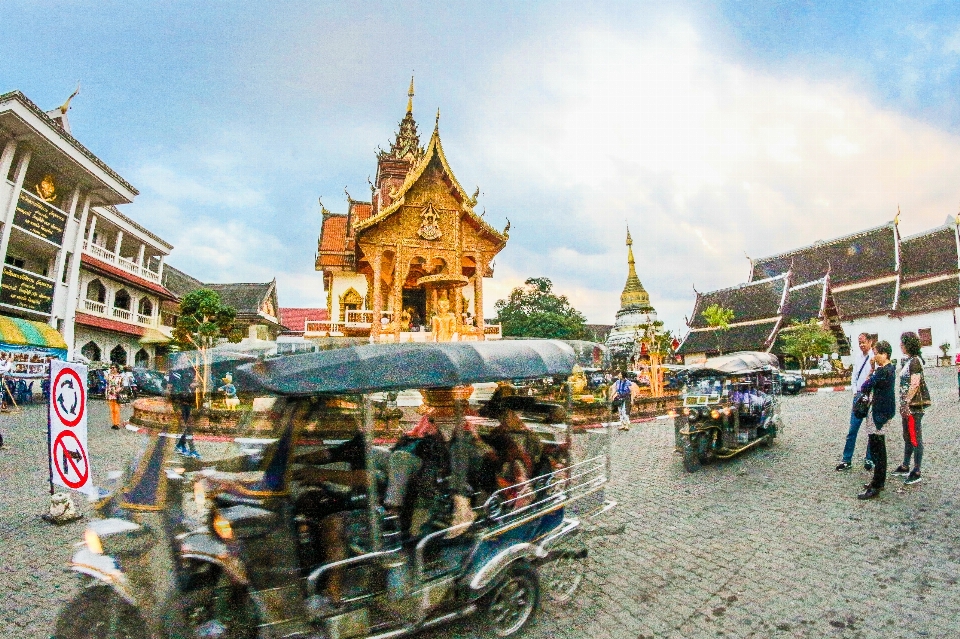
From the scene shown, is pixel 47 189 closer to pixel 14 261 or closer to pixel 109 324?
pixel 14 261

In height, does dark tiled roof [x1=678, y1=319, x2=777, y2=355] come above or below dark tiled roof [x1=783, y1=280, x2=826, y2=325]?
below

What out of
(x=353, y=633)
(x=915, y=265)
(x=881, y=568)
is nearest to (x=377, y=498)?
(x=353, y=633)

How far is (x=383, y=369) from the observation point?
8.60ft

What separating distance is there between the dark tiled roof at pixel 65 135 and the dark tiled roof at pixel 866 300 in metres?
44.4

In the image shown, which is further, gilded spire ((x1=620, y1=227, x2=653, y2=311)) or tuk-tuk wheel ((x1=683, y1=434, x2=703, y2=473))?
gilded spire ((x1=620, y1=227, x2=653, y2=311))

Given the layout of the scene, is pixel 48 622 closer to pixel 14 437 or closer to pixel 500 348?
pixel 500 348

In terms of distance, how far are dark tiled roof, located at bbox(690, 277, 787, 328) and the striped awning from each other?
41.4 metres

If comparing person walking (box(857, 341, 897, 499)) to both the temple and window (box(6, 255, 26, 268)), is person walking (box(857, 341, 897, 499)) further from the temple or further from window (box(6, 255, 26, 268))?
the temple

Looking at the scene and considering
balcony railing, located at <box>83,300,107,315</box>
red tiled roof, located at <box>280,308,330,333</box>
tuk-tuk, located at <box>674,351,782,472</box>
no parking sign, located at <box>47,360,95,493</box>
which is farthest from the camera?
red tiled roof, located at <box>280,308,330,333</box>

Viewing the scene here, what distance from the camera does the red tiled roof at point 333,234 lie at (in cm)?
3041

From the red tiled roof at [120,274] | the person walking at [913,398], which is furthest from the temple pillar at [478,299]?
the person walking at [913,398]

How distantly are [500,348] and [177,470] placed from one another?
6.67ft

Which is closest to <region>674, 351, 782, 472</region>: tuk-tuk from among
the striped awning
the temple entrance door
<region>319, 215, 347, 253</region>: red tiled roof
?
the striped awning

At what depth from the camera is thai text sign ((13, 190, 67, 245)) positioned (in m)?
16.9
